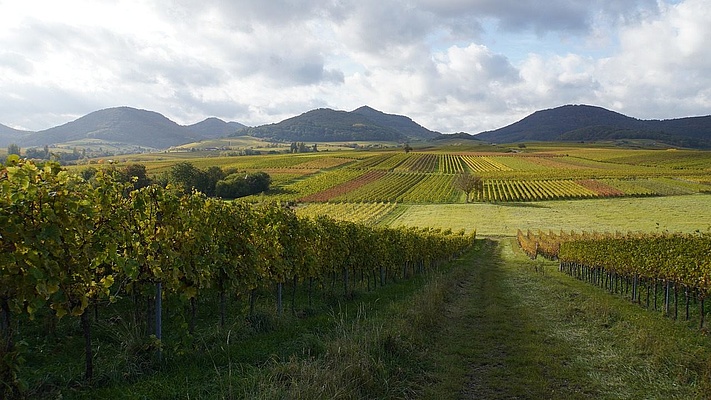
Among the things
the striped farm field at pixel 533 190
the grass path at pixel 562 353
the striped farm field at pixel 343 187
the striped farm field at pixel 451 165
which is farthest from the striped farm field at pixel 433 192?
the grass path at pixel 562 353

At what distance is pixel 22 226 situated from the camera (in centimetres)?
489

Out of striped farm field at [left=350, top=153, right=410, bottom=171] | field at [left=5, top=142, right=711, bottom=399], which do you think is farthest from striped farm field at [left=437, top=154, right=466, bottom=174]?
field at [left=5, top=142, right=711, bottom=399]

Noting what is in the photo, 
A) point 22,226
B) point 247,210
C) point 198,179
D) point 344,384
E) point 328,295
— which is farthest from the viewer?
point 198,179

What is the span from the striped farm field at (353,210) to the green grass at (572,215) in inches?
112

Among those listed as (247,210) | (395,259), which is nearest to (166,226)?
(247,210)

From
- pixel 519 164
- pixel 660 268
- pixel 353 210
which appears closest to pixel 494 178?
pixel 519 164

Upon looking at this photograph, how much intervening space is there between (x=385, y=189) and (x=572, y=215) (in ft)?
109

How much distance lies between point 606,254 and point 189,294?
23120 mm

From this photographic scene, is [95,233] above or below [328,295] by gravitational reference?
above

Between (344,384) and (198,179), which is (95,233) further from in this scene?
(198,179)

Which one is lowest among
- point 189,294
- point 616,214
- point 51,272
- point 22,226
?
point 616,214

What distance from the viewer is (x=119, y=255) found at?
20.9 ft

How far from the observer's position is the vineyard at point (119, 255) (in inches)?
193

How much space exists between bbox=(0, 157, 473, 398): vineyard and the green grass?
43.9m
